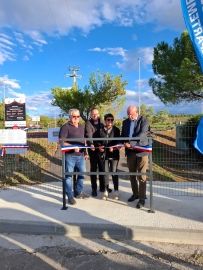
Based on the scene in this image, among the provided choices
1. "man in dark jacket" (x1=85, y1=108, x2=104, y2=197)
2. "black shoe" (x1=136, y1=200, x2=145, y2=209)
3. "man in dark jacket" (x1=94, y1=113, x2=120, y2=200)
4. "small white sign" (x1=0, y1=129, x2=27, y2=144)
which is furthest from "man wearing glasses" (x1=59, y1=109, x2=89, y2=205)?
"small white sign" (x1=0, y1=129, x2=27, y2=144)

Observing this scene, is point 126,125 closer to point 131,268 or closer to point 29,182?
point 131,268

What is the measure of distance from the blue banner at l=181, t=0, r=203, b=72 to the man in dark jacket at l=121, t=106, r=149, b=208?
1741 millimetres

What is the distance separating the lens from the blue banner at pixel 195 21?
5.50 m

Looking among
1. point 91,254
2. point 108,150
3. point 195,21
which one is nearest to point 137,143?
point 108,150

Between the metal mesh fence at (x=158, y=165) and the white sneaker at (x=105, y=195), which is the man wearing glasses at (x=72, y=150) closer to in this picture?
the white sneaker at (x=105, y=195)

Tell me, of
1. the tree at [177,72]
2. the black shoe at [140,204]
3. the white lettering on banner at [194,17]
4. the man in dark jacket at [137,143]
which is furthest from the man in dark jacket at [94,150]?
the tree at [177,72]

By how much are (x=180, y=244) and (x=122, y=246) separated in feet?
2.63

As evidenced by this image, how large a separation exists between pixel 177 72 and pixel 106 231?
12832 millimetres

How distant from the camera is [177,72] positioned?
57.2 feet

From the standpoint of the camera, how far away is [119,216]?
634 cm

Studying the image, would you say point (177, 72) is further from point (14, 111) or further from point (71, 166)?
point (71, 166)

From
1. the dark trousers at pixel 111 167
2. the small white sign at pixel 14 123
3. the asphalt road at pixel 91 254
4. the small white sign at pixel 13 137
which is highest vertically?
the small white sign at pixel 14 123

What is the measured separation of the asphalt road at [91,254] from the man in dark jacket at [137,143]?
1.56 metres

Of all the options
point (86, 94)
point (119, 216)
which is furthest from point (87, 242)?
point (86, 94)
